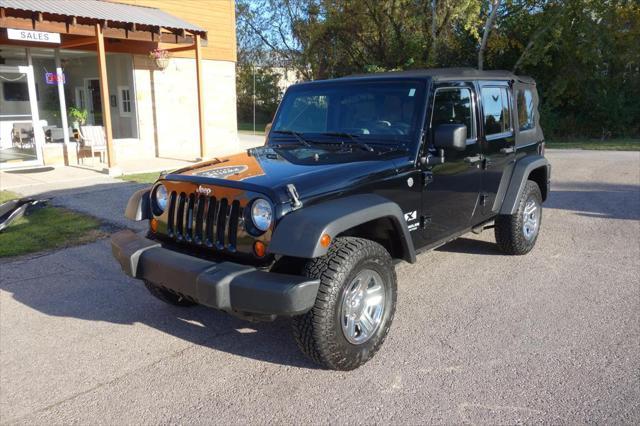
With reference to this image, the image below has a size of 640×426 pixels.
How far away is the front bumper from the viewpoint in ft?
9.72

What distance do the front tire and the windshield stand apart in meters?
1.18

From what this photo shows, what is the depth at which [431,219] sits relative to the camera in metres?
4.38

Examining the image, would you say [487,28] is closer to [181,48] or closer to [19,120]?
[181,48]

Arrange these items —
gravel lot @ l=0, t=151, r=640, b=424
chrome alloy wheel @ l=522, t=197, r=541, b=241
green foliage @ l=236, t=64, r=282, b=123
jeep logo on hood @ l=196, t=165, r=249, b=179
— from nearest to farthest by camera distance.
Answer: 1. gravel lot @ l=0, t=151, r=640, b=424
2. jeep logo on hood @ l=196, t=165, r=249, b=179
3. chrome alloy wheel @ l=522, t=197, r=541, b=241
4. green foliage @ l=236, t=64, r=282, b=123

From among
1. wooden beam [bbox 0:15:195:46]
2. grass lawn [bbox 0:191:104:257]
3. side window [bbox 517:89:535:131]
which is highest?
wooden beam [bbox 0:15:195:46]

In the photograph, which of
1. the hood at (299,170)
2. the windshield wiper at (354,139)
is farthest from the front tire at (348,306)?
the windshield wiper at (354,139)

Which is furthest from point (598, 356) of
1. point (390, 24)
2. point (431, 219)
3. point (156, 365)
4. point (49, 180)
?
point (390, 24)

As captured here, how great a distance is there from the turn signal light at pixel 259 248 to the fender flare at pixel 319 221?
174 mm

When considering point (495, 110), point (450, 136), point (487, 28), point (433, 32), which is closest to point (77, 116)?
point (495, 110)

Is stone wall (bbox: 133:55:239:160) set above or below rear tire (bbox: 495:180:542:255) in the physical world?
above

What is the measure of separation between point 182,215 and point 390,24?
84.5ft

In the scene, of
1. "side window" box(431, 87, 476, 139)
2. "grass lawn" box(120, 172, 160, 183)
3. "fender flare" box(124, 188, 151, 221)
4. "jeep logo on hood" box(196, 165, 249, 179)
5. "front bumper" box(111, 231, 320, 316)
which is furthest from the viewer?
"grass lawn" box(120, 172, 160, 183)

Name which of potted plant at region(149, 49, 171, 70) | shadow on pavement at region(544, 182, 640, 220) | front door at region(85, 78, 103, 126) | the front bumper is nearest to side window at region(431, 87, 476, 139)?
the front bumper

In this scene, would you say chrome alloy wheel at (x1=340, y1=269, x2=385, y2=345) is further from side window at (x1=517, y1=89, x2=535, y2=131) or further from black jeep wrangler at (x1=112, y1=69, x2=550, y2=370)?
side window at (x1=517, y1=89, x2=535, y2=131)
